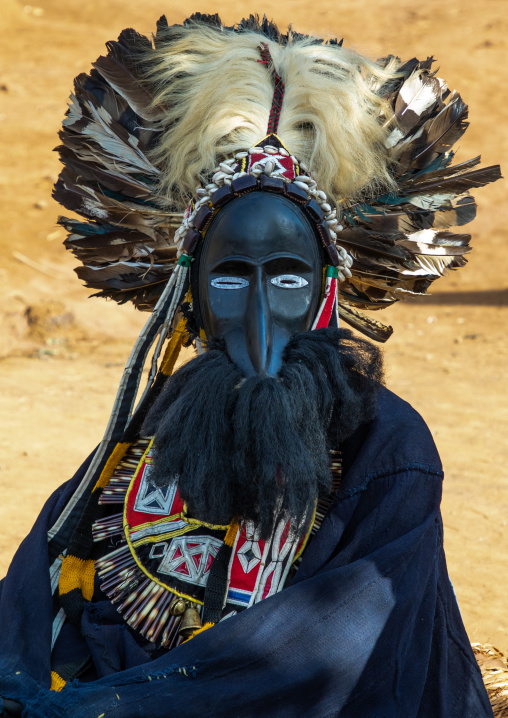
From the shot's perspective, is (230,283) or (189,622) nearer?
(189,622)

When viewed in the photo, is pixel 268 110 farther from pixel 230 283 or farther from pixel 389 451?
pixel 389 451

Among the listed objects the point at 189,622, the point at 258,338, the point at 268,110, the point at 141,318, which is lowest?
the point at 189,622

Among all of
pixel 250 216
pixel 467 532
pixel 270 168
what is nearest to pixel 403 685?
pixel 250 216

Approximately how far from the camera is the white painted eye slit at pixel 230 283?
214 cm

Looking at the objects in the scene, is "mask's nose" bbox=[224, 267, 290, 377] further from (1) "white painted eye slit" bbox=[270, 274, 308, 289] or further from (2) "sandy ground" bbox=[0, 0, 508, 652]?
(2) "sandy ground" bbox=[0, 0, 508, 652]

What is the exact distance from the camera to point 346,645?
5.65ft

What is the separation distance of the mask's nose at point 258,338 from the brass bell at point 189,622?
24.8 inches

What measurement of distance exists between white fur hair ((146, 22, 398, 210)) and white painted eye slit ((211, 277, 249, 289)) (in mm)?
389

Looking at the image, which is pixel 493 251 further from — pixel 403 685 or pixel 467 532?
pixel 403 685

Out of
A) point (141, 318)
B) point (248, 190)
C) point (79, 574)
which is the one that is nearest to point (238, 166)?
point (248, 190)

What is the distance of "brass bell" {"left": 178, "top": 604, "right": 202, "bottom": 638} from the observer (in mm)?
2043

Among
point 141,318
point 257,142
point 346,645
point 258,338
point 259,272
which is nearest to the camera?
point 346,645

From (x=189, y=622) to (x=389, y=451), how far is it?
0.66m

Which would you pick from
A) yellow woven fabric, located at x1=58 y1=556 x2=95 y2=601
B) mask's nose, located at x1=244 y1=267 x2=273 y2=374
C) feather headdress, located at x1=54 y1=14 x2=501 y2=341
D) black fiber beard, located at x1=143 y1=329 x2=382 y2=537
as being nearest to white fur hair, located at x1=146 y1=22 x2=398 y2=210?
feather headdress, located at x1=54 y1=14 x2=501 y2=341
